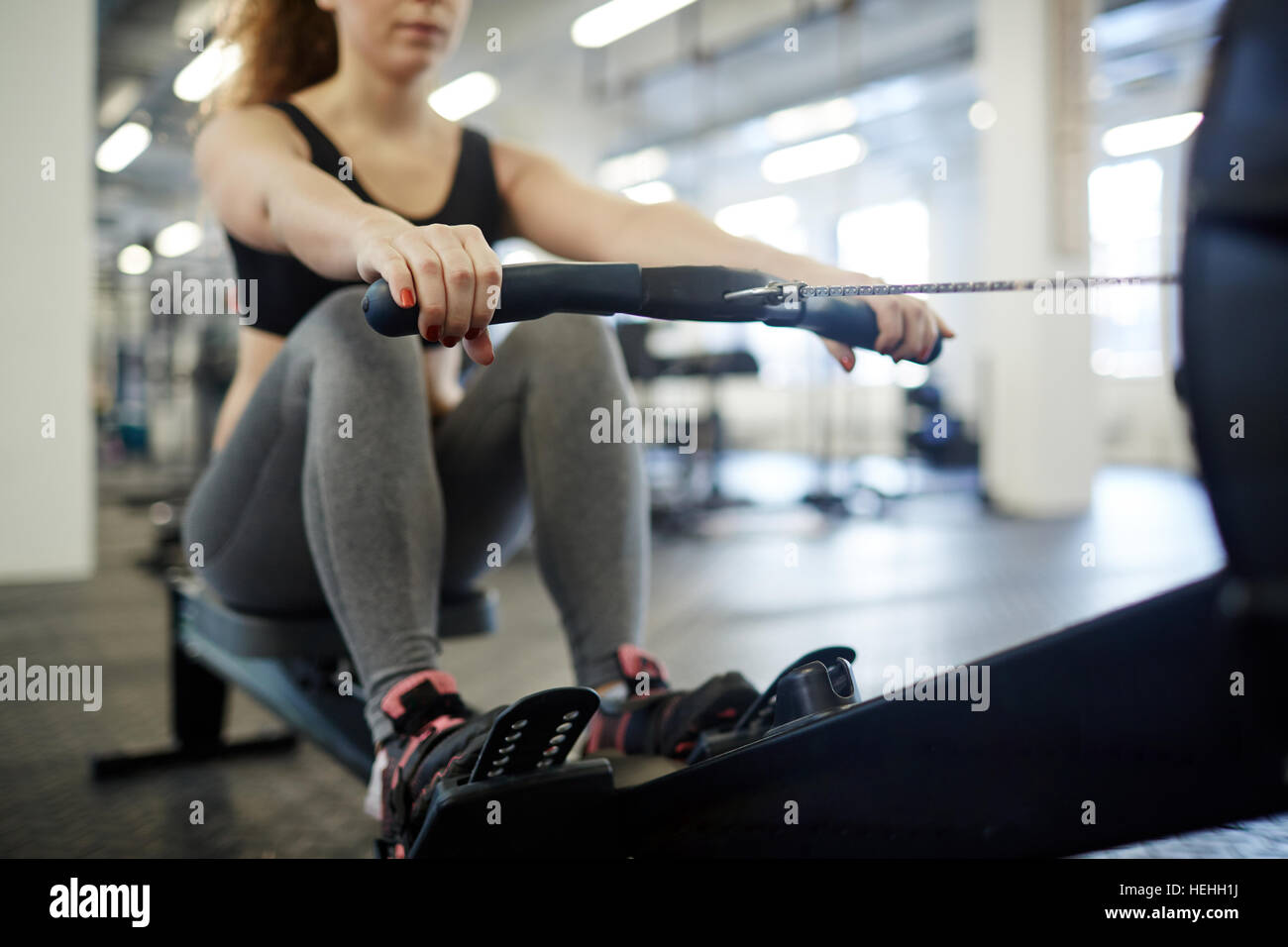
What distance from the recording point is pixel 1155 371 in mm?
8891

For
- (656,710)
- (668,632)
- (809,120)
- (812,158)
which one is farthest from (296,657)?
(812,158)

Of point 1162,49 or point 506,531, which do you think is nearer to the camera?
point 506,531

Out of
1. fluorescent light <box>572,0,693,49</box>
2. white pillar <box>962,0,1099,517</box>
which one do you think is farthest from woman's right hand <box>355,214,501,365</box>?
fluorescent light <box>572,0,693,49</box>

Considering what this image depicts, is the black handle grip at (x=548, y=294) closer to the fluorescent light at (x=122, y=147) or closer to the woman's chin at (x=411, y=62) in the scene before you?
the woman's chin at (x=411, y=62)

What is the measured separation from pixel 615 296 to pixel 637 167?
976 cm

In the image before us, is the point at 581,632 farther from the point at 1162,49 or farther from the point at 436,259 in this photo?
the point at 1162,49

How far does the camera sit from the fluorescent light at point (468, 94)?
6.66 m

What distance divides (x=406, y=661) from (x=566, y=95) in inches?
279

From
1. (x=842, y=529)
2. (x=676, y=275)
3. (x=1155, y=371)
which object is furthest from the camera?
(x=1155, y=371)

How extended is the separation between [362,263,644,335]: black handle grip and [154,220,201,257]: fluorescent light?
41.2 feet

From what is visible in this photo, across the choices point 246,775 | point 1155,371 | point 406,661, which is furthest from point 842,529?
point 1155,371

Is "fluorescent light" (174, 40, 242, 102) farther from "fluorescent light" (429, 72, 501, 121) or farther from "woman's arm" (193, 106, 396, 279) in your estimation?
"fluorescent light" (429, 72, 501, 121)

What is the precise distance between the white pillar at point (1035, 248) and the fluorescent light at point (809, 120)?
3.01 m

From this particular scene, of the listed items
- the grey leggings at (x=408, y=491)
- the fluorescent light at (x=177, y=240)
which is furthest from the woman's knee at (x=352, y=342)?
the fluorescent light at (x=177, y=240)
